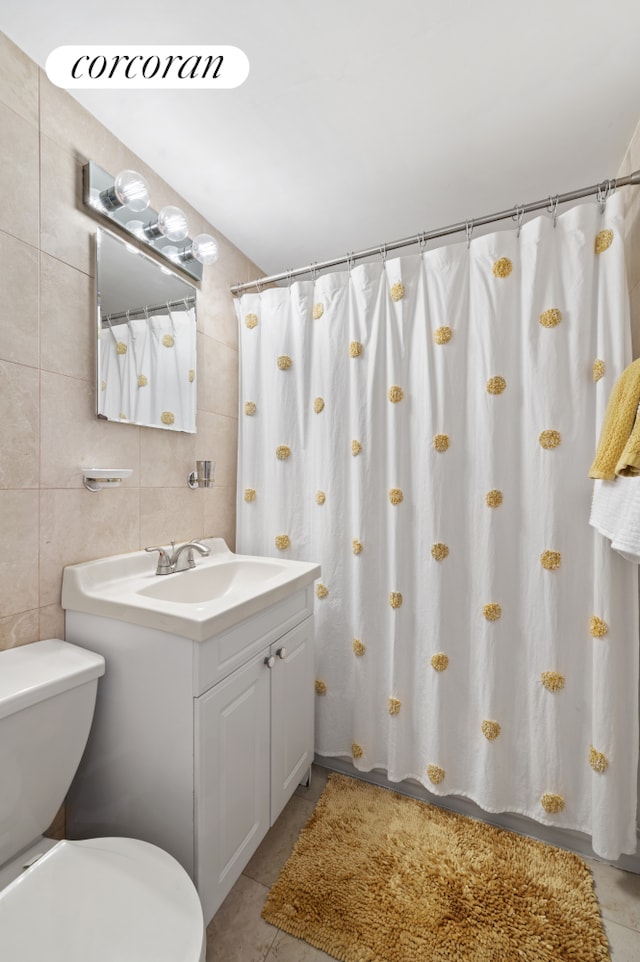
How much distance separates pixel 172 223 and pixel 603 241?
4.47 ft

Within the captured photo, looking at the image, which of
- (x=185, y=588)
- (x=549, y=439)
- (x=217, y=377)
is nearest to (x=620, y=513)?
(x=549, y=439)

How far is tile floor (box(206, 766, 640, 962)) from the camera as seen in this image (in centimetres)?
101

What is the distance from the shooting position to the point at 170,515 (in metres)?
1.49

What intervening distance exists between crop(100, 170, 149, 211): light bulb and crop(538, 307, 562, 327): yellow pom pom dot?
130 centimetres

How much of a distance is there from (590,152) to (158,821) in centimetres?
233

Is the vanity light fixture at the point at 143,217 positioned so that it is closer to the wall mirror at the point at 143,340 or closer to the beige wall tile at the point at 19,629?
the wall mirror at the point at 143,340

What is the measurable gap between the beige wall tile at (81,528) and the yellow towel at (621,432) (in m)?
1.42

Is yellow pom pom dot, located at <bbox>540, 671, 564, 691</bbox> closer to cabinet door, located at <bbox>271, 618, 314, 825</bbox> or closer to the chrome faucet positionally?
cabinet door, located at <bbox>271, 618, 314, 825</bbox>

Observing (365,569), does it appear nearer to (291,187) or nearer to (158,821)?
(158,821)

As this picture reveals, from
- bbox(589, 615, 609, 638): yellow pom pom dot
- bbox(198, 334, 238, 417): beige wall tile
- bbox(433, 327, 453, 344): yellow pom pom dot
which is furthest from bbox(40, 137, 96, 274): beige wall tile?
bbox(589, 615, 609, 638): yellow pom pom dot

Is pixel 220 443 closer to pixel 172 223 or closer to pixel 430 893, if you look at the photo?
pixel 172 223

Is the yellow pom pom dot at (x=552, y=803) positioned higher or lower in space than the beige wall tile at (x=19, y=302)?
lower

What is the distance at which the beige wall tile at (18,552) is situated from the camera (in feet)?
3.24

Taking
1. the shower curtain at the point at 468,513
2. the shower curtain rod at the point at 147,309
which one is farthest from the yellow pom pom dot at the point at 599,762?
the shower curtain rod at the point at 147,309
